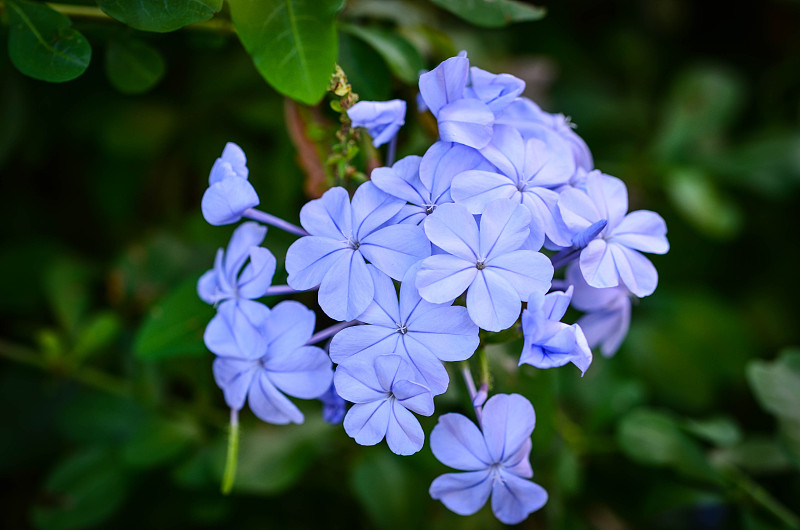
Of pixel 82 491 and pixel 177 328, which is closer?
pixel 177 328

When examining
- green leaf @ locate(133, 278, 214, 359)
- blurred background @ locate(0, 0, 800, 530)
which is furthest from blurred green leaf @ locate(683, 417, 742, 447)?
green leaf @ locate(133, 278, 214, 359)

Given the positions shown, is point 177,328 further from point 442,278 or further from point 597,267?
point 597,267

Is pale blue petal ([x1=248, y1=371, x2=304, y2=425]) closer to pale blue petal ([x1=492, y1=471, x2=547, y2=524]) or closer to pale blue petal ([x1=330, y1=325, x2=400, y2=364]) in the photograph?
pale blue petal ([x1=330, y1=325, x2=400, y2=364])

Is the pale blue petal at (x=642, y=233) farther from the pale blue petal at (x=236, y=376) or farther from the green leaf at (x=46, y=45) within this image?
the green leaf at (x=46, y=45)

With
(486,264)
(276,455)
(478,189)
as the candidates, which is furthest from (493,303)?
(276,455)

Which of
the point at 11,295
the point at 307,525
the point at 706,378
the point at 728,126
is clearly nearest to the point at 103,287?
the point at 11,295

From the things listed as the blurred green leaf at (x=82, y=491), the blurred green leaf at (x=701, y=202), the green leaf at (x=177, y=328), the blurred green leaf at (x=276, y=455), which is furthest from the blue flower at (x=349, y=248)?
the blurred green leaf at (x=701, y=202)
